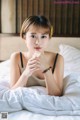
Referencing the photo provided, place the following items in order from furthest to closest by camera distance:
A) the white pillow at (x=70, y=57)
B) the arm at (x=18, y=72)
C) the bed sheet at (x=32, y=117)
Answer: the white pillow at (x=70, y=57) < the arm at (x=18, y=72) < the bed sheet at (x=32, y=117)

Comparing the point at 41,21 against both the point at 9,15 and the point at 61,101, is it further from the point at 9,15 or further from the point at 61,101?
the point at 9,15

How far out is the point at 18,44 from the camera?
3.21 meters

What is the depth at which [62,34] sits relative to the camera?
3.09 metres

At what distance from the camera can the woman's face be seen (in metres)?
1.46

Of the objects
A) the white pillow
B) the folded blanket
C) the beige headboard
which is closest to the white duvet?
the folded blanket

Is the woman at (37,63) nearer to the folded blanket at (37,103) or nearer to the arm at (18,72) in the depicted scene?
the arm at (18,72)

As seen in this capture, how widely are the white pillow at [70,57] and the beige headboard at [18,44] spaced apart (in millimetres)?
114

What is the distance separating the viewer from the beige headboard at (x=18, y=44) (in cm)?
314

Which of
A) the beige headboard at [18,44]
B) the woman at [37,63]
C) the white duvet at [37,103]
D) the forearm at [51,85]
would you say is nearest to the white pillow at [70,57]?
the beige headboard at [18,44]

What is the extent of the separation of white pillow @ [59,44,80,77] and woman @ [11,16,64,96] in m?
0.88

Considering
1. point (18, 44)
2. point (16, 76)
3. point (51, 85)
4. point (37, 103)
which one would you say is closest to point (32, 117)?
point (37, 103)

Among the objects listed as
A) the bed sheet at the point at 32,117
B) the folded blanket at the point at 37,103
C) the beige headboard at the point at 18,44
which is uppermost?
the beige headboard at the point at 18,44

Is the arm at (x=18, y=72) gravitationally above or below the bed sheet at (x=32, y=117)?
above

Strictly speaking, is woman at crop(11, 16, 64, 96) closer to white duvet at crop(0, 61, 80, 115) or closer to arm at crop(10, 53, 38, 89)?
arm at crop(10, 53, 38, 89)
